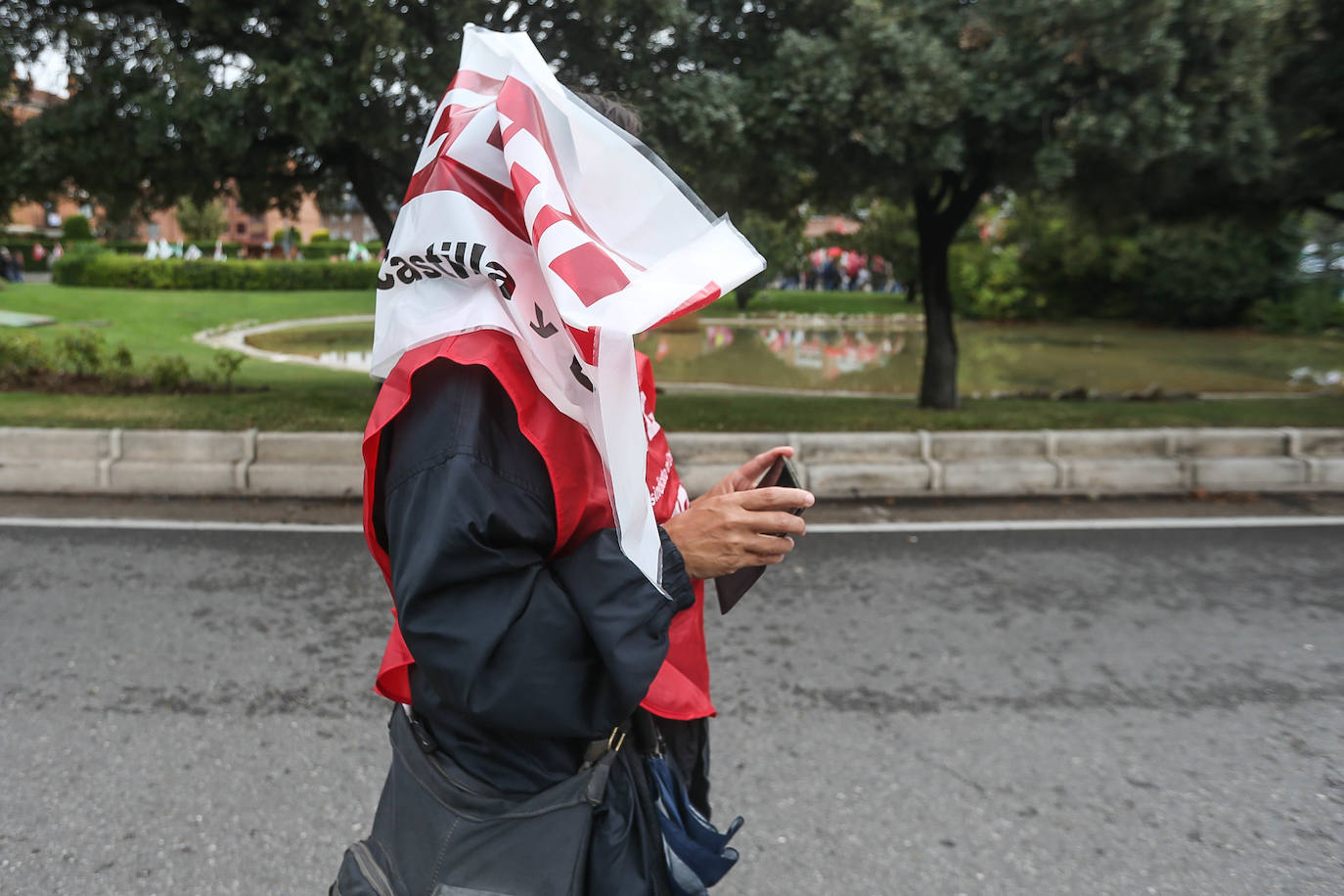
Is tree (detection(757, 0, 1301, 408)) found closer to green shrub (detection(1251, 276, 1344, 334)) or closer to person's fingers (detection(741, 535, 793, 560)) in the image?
person's fingers (detection(741, 535, 793, 560))

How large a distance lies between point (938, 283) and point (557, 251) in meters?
9.62

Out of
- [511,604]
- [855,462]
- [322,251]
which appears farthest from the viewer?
[322,251]

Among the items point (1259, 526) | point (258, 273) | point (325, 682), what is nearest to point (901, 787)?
point (325, 682)

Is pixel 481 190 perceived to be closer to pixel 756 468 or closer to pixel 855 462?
pixel 756 468

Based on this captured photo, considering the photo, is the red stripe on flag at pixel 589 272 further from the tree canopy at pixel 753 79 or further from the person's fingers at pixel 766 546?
the tree canopy at pixel 753 79

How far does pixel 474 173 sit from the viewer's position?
4.29 ft

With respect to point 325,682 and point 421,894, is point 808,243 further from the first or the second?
point 421,894

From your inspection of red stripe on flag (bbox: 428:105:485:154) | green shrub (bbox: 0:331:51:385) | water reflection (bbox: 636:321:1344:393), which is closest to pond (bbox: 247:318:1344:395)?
water reflection (bbox: 636:321:1344:393)

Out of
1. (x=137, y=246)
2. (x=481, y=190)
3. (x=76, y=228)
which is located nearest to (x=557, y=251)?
(x=481, y=190)

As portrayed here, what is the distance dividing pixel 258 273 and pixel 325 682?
35799 mm

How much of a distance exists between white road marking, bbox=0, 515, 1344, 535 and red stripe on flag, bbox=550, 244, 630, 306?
5.22 m

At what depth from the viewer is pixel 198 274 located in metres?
34.9

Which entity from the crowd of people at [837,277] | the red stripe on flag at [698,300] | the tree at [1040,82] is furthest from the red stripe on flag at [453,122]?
the crowd of people at [837,277]

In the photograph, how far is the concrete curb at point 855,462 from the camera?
703 cm
